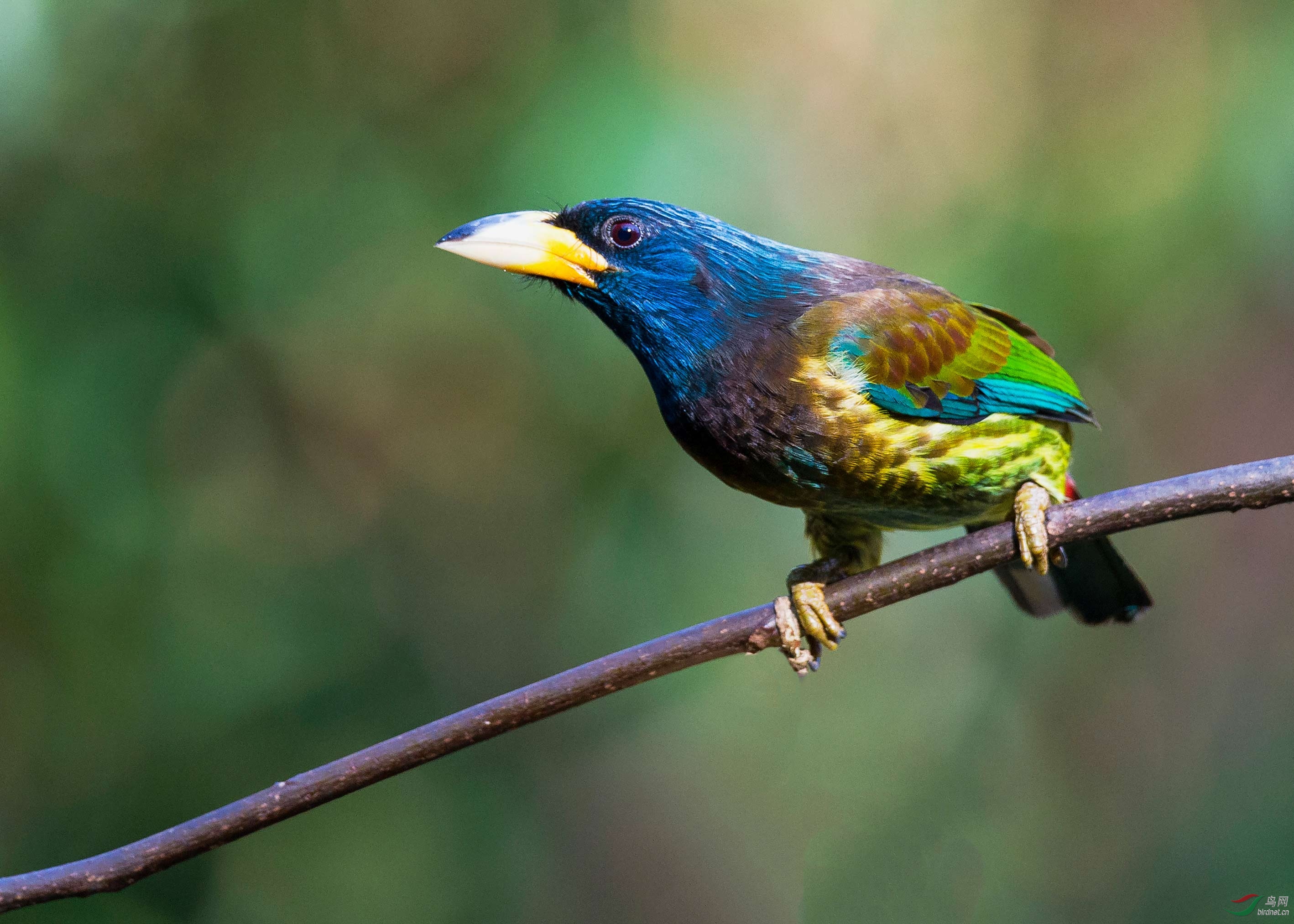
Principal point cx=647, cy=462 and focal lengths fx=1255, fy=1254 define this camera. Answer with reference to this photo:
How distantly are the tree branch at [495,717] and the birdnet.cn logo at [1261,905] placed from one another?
2.47m

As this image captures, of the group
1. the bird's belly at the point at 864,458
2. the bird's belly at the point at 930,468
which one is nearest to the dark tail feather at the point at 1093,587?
the bird's belly at the point at 930,468

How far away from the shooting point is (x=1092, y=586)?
11.1 feet

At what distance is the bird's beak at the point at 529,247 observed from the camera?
9.24 feet

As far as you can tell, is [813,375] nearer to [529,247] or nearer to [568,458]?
[529,247]

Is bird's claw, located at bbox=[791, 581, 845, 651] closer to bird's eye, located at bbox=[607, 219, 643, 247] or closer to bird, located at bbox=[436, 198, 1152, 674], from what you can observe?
bird, located at bbox=[436, 198, 1152, 674]

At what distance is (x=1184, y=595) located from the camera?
5270 millimetres

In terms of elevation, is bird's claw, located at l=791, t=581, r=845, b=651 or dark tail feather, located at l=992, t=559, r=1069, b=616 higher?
bird's claw, located at l=791, t=581, r=845, b=651

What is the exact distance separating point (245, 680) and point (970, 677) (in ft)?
9.08

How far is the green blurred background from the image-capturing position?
4203 mm

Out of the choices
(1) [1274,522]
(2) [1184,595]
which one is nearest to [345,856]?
(2) [1184,595]

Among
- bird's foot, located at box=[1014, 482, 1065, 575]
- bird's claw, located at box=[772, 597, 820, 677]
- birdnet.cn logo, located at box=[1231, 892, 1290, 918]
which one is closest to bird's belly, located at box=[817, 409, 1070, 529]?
bird's foot, located at box=[1014, 482, 1065, 575]

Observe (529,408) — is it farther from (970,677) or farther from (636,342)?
(970,677)

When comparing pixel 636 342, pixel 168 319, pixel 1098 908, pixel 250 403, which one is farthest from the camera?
pixel 1098 908

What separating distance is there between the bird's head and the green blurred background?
0.93 meters
